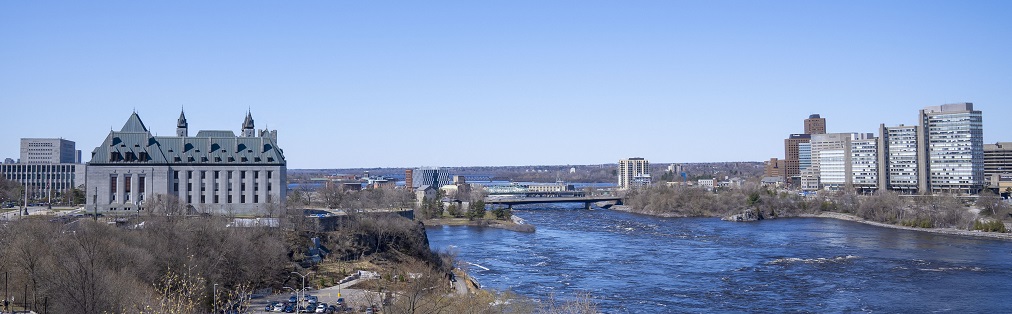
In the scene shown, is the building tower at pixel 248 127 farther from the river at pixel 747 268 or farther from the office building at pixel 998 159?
the office building at pixel 998 159

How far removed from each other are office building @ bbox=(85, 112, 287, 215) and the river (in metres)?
15.7

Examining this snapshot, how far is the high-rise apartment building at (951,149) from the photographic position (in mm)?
134750

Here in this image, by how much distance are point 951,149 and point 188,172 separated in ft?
380

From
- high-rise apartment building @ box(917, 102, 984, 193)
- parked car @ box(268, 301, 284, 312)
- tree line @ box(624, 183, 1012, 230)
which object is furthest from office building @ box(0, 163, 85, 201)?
high-rise apartment building @ box(917, 102, 984, 193)

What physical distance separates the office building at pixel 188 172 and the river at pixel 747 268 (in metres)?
15.7

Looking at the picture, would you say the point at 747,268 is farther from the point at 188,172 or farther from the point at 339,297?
the point at 188,172

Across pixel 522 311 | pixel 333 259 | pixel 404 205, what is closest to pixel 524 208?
pixel 404 205

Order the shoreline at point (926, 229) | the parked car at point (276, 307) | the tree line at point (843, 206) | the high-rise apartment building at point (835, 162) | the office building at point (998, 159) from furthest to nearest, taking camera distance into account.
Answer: the high-rise apartment building at point (835, 162), the office building at point (998, 159), the tree line at point (843, 206), the shoreline at point (926, 229), the parked car at point (276, 307)

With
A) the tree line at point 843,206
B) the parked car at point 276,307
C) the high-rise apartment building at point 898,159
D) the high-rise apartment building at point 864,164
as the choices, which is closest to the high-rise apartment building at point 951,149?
the high-rise apartment building at point 898,159

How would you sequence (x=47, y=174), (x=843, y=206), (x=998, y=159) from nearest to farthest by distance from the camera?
(x=47, y=174), (x=843, y=206), (x=998, y=159)

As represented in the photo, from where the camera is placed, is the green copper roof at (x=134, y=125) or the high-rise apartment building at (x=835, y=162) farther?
the high-rise apartment building at (x=835, y=162)

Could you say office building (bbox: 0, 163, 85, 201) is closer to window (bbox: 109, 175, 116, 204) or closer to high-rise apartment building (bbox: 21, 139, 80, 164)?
high-rise apartment building (bbox: 21, 139, 80, 164)

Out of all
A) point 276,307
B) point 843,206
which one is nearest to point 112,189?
point 276,307

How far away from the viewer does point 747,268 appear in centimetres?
5881
